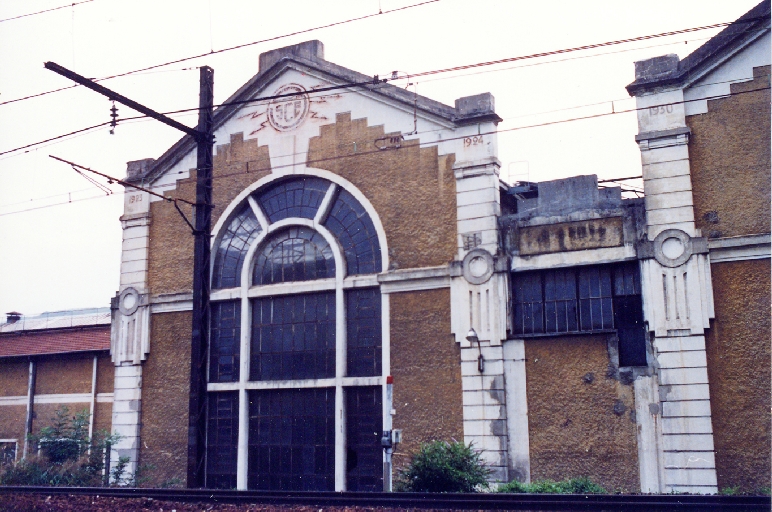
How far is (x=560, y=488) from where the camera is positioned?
618 inches

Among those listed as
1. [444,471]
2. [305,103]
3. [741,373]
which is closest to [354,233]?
[305,103]

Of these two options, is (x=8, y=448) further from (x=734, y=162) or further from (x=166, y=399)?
(x=734, y=162)

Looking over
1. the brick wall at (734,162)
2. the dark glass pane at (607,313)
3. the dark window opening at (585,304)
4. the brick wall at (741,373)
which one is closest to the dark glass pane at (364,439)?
the dark window opening at (585,304)

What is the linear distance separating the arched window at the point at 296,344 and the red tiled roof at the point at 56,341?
4917 mm

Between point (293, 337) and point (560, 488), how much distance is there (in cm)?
815

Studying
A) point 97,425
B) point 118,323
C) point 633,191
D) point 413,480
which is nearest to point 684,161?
point 633,191

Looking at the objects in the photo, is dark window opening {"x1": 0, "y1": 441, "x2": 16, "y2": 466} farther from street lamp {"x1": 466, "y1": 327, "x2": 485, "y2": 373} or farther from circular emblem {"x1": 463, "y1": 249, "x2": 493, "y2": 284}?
circular emblem {"x1": 463, "y1": 249, "x2": 493, "y2": 284}

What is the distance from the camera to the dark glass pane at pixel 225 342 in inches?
849

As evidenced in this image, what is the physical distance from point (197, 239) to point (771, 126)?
11.7 meters

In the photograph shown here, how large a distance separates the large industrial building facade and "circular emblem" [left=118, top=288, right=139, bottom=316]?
16 cm

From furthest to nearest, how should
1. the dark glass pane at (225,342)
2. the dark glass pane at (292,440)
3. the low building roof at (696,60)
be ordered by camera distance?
the dark glass pane at (225,342) → the dark glass pane at (292,440) → the low building roof at (696,60)

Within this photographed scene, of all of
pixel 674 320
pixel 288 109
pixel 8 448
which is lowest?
pixel 8 448

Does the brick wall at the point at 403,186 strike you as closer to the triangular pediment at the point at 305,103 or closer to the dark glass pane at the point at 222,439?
the triangular pediment at the point at 305,103

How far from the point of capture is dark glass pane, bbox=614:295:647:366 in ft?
56.0
